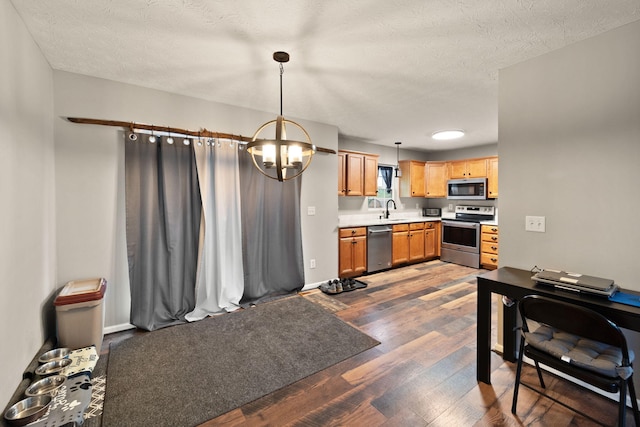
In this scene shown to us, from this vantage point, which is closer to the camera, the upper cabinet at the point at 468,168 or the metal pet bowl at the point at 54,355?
the metal pet bowl at the point at 54,355

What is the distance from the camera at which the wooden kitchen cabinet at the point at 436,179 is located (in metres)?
6.03

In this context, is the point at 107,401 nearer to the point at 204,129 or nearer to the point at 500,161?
the point at 204,129

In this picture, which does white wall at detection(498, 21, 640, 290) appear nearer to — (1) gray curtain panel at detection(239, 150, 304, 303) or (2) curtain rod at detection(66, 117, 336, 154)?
(1) gray curtain panel at detection(239, 150, 304, 303)

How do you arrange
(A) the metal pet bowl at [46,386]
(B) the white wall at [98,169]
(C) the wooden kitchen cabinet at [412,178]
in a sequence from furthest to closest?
(C) the wooden kitchen cabinet at [412,178]
(B) the white wall at [98,169]
(A) the metal pet bowl at [46,386]

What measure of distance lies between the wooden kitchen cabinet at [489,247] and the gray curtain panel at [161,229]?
15.7ft

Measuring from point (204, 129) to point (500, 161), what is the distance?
3042 millimetres

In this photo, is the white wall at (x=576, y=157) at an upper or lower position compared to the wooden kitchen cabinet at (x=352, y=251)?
upper

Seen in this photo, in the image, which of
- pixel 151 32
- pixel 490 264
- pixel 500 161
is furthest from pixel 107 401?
pixel 490 264

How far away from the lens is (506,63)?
232 centimetres

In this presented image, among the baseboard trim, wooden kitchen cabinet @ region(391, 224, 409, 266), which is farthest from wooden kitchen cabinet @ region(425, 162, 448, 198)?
the baseboard trim

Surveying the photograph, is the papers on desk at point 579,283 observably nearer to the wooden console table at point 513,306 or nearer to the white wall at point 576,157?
the wooden console table at point 513,306

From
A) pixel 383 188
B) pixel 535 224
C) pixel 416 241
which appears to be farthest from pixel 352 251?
pixel 535 224

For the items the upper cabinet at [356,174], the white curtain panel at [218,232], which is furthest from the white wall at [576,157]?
the white curtain panel at [218,232]

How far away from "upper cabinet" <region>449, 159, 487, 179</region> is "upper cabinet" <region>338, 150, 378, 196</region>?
6.38ft
